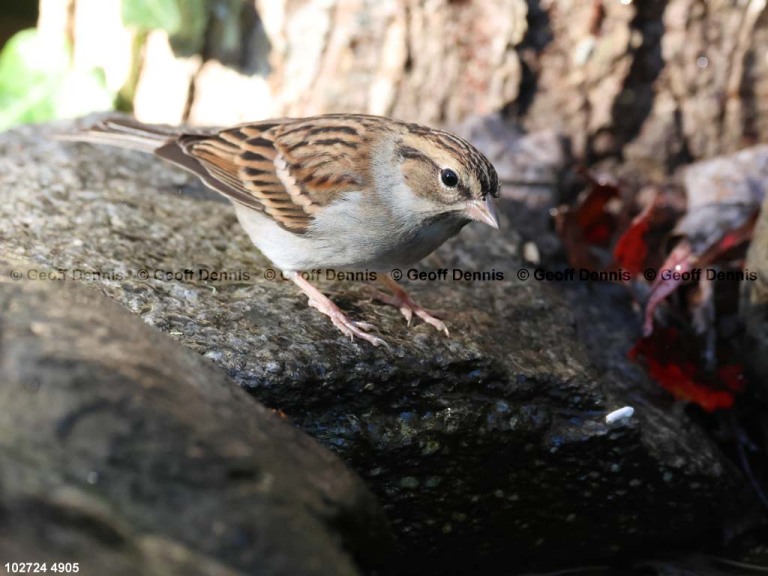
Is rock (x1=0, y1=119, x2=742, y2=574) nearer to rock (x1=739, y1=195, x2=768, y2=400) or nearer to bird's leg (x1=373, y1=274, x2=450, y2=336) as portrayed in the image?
bird's leg (x1=373, y1=274, x2=450, y2=336)

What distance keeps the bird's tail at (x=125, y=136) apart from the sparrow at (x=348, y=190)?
5.7 inches

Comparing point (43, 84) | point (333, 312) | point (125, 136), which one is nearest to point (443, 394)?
point (333, 312)

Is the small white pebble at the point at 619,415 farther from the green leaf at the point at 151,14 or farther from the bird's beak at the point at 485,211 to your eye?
the green leaf at the point at 151,14

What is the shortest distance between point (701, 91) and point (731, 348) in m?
1.64

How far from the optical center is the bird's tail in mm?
4477

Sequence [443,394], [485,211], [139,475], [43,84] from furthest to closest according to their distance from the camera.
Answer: [43,84], [485,211], [443,394], [139,475]

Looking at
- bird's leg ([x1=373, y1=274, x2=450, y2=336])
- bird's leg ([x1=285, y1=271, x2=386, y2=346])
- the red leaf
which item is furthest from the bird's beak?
the red leaf

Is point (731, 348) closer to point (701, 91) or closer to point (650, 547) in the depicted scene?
Answer: point (650, 547)

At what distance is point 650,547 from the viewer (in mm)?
3830

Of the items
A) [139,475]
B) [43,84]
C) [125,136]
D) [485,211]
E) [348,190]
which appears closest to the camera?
[139,475]

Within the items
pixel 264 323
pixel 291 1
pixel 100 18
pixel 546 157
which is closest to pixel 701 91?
pixel 546 157

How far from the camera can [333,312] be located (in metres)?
3.62

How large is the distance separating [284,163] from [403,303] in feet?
2.81

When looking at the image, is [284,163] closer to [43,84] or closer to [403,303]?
[403,303]
